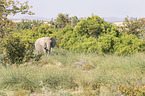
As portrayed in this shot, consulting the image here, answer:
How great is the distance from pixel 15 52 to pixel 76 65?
10.2ft

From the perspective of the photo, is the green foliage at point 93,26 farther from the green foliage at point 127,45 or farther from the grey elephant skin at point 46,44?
the grey elephant skin at point 46,44

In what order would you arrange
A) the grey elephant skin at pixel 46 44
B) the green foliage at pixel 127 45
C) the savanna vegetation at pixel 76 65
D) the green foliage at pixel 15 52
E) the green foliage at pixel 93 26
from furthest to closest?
the green foliage at pixel 93 26
the grey elephant skin at pixel 46 44
the green foliage at pixel 127 45
the green foliage at pixel 15 52
the savanna vegetation at pixel 76 65

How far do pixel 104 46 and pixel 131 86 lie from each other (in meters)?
7.65

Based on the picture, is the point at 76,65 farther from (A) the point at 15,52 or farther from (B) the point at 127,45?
(B) the point at 127,45

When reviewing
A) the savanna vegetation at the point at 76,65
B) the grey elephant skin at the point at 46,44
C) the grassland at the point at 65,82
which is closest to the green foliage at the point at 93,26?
the savanna vegetation at the point at 76,65

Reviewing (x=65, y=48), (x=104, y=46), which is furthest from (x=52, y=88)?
(x=65, y=48)

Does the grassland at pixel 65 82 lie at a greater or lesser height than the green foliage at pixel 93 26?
lesser

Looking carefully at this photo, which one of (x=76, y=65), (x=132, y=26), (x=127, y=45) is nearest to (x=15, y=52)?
(x=76, y=65)

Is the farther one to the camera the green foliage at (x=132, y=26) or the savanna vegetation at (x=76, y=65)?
the green foliage at (x=132, y=26)

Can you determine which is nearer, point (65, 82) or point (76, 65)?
point (65, 82)

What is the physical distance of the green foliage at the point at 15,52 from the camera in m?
9.25

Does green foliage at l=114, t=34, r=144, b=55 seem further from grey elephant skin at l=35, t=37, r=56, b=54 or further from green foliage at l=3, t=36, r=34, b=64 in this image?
green foliage at l=3, t=36, r=34, b=64

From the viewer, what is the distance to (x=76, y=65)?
10805mm

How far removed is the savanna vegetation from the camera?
6103mm
